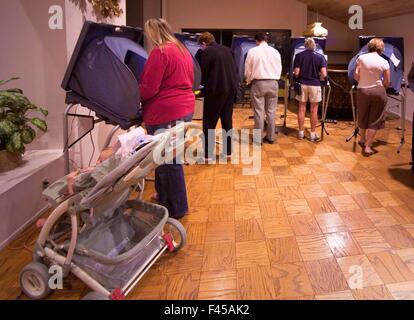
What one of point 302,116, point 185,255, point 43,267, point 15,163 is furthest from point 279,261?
point 302,116

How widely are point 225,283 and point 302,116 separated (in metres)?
3.72

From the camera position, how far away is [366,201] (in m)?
3.22

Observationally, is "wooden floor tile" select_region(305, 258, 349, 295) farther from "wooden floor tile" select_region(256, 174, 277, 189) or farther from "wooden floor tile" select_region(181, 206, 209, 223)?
"wooden floor tile" select_region(256, 174, 277, 189)

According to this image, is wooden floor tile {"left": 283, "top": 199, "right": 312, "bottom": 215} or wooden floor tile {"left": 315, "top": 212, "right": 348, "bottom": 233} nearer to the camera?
wooden floor tile {"left": 315, "top": 212, "right": 348, "bottom": 233}

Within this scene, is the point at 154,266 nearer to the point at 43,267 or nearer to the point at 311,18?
the point at 43,267

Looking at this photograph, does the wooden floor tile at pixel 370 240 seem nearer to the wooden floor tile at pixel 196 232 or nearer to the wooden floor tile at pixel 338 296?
the wooden floor tile at pixel 338 296

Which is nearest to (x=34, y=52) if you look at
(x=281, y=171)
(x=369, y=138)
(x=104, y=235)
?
(x=104, y=235)

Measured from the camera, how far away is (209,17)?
8844mm

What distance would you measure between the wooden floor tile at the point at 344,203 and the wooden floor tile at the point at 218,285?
4.33 feet

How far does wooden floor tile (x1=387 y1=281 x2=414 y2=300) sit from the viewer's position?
6.50 feet

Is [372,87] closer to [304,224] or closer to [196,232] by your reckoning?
[304,224]

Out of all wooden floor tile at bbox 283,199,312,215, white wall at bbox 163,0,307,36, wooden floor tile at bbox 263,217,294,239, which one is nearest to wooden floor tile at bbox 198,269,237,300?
wooden floor tile at bbox 263,217,294,239

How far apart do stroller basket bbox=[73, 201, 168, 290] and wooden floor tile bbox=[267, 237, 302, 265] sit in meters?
0.73

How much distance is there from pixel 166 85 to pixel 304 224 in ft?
4.78
